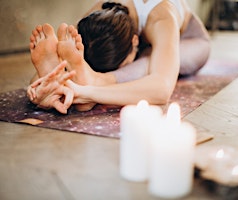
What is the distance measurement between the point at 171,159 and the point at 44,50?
93cm

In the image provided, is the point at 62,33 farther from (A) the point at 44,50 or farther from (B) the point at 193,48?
(B) the point at 193,48

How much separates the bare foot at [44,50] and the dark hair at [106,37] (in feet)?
0.51

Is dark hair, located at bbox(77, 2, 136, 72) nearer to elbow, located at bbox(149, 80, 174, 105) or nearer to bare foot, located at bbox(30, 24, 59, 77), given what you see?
bare foot, located at bbox(30, 24, 59, 77)

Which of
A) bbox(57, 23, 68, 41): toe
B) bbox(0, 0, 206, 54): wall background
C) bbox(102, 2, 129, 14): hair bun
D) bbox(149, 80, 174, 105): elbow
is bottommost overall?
bbox(0, 0, 206, 54): wall background

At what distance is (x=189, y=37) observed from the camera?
253cm

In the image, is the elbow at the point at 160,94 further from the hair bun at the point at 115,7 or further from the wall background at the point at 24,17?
the wall background at the point at 24,17

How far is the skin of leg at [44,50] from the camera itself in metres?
1.80

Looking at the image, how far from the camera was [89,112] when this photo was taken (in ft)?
6.05

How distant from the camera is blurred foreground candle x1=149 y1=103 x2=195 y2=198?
40.4 inches

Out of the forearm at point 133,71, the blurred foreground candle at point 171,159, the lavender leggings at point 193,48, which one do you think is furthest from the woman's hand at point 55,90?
the lavender leggings at point 193,48

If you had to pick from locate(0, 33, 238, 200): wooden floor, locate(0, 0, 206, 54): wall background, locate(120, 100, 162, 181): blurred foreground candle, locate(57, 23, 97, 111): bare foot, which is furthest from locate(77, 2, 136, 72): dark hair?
locate(0, 0, 206, 54): wall background

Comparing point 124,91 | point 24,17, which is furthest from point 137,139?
point 24,17

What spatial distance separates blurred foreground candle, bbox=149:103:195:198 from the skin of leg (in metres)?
0.84

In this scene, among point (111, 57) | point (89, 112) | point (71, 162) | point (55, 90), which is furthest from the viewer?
point (111, 57)
